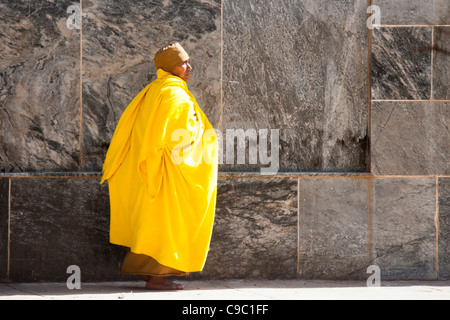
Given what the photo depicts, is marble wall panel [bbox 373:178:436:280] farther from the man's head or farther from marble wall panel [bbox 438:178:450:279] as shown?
the man's head

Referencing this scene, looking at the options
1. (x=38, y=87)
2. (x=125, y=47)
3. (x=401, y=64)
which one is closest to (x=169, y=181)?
(x=125, y=47)

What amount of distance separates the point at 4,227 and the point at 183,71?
2130 millimetres

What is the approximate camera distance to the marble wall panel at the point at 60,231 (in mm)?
6176

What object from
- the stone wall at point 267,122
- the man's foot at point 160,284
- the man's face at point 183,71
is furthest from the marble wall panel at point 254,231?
the man's face at point 183,71

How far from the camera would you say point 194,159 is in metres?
5.70

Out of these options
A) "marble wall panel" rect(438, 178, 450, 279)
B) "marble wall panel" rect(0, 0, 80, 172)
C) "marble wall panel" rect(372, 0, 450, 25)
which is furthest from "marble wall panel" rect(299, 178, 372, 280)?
"marble wall panel" rect(0, 0, 80, 172)

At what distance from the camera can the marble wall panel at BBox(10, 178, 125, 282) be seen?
6.18 metres

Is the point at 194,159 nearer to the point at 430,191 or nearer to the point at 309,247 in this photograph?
the point at 309,247

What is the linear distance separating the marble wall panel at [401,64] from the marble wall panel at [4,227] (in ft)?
11.5

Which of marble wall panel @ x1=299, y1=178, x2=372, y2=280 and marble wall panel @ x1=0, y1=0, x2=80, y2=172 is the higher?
marble wall panel @ x1=0, y1=0, x2=80, y2=172

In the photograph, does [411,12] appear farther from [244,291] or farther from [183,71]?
[244,291]

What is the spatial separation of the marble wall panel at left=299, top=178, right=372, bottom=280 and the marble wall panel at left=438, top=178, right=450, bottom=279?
66 centimetres

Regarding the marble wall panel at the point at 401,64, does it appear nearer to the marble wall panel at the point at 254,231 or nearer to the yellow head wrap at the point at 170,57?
the marble wall panel at the point at 254,231

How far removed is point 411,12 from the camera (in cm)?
645
